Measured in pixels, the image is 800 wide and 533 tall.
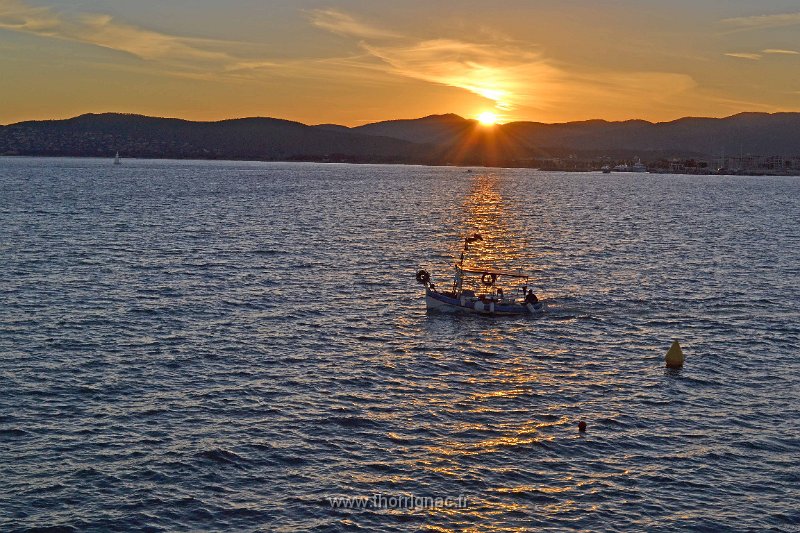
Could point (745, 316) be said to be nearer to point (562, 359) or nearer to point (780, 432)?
point (562, 359)

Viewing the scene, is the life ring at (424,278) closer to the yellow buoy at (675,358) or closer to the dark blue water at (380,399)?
the dark blue water at (380,399)

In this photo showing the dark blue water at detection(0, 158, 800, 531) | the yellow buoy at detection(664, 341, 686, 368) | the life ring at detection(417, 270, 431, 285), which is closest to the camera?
the dark blue water at detection(0, 158, 800, 531)

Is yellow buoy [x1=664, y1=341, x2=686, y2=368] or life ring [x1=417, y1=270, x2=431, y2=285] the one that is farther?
life ring [x1=417, y1=270, x2=431, y2=285]

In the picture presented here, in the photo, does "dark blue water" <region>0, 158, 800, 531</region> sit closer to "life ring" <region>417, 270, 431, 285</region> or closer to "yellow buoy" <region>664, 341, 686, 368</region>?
"yellow buoy" <region>664, 341, 686, 368</region>

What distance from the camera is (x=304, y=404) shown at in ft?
144

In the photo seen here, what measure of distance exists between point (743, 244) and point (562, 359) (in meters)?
80.7

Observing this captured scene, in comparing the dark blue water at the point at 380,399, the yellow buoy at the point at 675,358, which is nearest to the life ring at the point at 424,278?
the dark blue water at the point at 380,399

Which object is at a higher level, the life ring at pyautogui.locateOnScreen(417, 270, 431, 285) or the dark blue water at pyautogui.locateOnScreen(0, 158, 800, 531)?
the life ring at pyautogui.locateOnScreen(417, 270, 431, 285)

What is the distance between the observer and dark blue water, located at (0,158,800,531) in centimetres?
3288

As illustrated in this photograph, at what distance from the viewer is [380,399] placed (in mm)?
45188

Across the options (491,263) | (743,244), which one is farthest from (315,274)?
(743,244)

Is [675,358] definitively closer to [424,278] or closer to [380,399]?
[380,399]

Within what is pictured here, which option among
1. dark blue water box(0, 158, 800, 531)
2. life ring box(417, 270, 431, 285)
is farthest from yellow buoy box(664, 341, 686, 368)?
life ring box(417, 270, 431, 285)

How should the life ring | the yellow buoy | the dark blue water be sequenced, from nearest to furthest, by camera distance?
the dark blue water → the yellow buoy → the life ring
